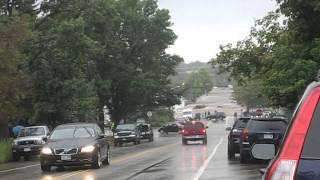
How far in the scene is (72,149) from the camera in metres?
21.3

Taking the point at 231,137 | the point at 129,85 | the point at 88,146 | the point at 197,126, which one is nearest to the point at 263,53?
the point at 197,126

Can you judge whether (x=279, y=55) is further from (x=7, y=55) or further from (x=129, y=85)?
(x=129, y=85)

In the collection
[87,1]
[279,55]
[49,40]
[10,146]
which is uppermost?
[87,1]

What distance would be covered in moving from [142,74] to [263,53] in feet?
93.6

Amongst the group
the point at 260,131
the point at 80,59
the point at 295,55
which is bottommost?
the point at 260,131

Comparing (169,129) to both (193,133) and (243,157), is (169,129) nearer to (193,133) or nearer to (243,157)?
(193,133)

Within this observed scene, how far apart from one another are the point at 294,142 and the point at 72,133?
742 inches

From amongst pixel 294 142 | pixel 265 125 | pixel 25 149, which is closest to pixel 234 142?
pixel 265 125

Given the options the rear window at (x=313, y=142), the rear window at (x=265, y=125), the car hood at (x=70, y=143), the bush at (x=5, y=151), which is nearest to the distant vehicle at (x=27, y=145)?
the bush at (x=5, y=151)

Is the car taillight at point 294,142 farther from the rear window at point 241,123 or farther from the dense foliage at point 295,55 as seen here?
the rear window at point 241,123

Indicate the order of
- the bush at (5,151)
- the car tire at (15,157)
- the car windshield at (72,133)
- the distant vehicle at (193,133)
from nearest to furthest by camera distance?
the car windshield at (72,133)
the bush at (5,151)
the car tire at (15,157)
the distant vehicle at (193,133)

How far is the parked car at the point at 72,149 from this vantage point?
21.3 meters

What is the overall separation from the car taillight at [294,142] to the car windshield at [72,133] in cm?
Answer: 1843

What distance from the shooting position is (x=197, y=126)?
4734 cm
